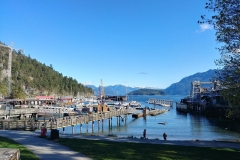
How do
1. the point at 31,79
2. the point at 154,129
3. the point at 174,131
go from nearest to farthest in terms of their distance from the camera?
the point at 174,131, the point at 154,129, the point at 31,79

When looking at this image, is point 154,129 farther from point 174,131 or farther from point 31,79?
point 31,79

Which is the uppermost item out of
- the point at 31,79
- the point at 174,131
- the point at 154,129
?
the point at 31,79

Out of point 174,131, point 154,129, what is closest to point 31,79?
point 154,129

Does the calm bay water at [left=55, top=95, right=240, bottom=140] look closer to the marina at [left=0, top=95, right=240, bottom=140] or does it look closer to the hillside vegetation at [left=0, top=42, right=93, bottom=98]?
the marina at [left=0, top=95, right=240, bottom=140]

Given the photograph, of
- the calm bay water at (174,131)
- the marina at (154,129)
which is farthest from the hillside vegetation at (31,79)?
the calm bay water at (174,131)

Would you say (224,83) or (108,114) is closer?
(224,83)

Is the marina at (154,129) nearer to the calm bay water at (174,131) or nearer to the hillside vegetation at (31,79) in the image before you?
the calm bay water at (174,131)

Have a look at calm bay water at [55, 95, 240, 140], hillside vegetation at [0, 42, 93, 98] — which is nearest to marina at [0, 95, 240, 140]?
calm bay water at [55, 95, 240, 140]

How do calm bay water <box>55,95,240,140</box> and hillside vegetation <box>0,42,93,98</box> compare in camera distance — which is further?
hillside vegetation <box>0,42,93,98</box>

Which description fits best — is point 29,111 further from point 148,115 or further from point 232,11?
point 232,11

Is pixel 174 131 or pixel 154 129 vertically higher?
pixel 154 129

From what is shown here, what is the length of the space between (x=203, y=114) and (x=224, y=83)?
80999 mm

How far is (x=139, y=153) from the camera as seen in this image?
17047mm

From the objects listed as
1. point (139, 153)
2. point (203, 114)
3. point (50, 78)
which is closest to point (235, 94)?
point (139, 153)
